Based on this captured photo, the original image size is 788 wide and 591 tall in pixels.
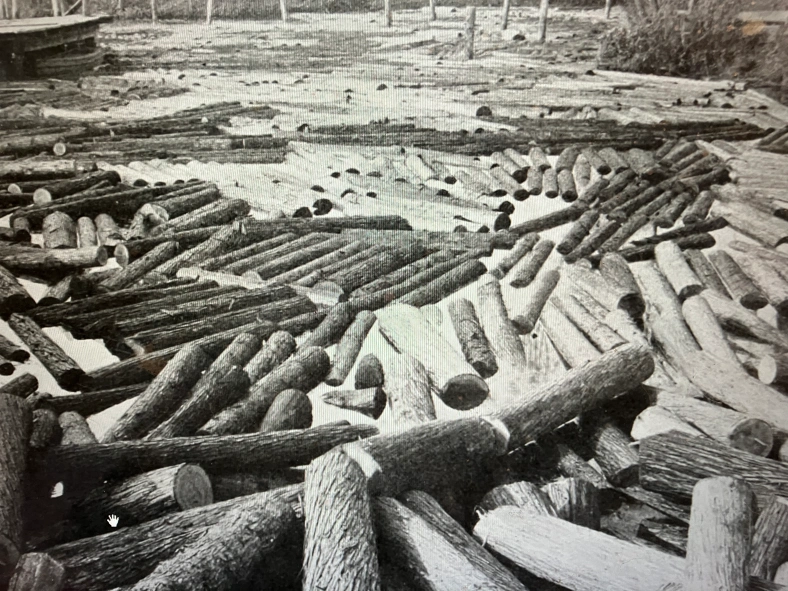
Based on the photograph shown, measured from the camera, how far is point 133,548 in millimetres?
2855

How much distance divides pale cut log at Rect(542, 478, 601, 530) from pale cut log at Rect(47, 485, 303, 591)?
1.26m

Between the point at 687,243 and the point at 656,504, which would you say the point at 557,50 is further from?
the point at 656,504

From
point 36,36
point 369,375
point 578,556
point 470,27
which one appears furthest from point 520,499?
point 36,36

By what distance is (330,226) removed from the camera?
482 centimetres

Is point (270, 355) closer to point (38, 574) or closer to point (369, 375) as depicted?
point (369, 375)

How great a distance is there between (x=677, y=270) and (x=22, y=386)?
4.16 metres

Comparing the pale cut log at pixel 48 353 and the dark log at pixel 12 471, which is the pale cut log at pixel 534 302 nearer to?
the pale cut log at pixel 48 353

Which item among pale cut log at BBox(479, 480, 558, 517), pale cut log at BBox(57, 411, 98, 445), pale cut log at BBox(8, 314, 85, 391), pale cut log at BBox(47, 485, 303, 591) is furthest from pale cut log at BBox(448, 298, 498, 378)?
pale cut log at BBox(8, 314, 85, 391)

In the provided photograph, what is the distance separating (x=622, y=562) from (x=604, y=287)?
2012 mm

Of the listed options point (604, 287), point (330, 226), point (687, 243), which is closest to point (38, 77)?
point (330, 226)

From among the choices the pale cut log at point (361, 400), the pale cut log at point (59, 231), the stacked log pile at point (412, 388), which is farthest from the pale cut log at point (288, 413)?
the pale cut log at point (59, 231)

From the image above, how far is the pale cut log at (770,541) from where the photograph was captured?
9.61 ft

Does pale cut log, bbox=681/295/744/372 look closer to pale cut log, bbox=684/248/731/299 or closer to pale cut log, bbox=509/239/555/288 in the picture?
pale cut log, bbox=684/248/731/299

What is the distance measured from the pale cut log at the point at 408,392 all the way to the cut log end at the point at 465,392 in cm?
11
